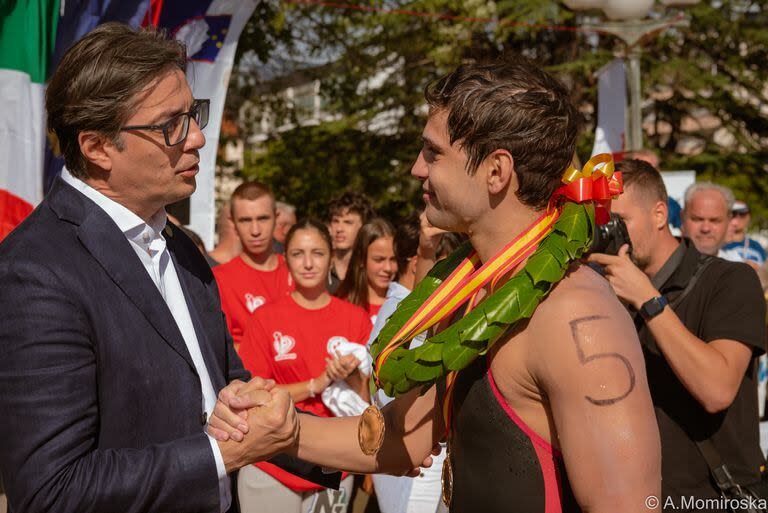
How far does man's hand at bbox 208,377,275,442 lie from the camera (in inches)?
99.4

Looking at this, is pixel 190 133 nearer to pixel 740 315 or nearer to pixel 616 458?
pixel 616 458

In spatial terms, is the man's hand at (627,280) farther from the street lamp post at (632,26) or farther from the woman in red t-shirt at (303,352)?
the street lamp post at (632,26)

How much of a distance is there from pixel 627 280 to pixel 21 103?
3.35 meters

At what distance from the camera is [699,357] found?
140 inches

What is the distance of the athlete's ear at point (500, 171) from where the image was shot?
2428 millimetres

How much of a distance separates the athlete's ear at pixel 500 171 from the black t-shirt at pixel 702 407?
169cm

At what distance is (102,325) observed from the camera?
93.6 inches

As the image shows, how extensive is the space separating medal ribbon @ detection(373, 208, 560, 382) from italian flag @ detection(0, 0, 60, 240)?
9.55 ft

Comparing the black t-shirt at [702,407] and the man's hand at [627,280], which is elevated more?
the man's hand at [627,280]

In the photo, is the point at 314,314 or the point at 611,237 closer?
the point at 611,237

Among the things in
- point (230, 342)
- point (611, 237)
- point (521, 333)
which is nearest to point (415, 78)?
point (611, 237)

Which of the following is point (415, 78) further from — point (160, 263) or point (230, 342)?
point (160, 263)

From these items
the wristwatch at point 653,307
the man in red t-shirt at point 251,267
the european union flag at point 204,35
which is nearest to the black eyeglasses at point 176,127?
the wristwatch at point 653,307

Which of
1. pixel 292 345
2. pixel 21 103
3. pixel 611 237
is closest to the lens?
pixel 611 237
